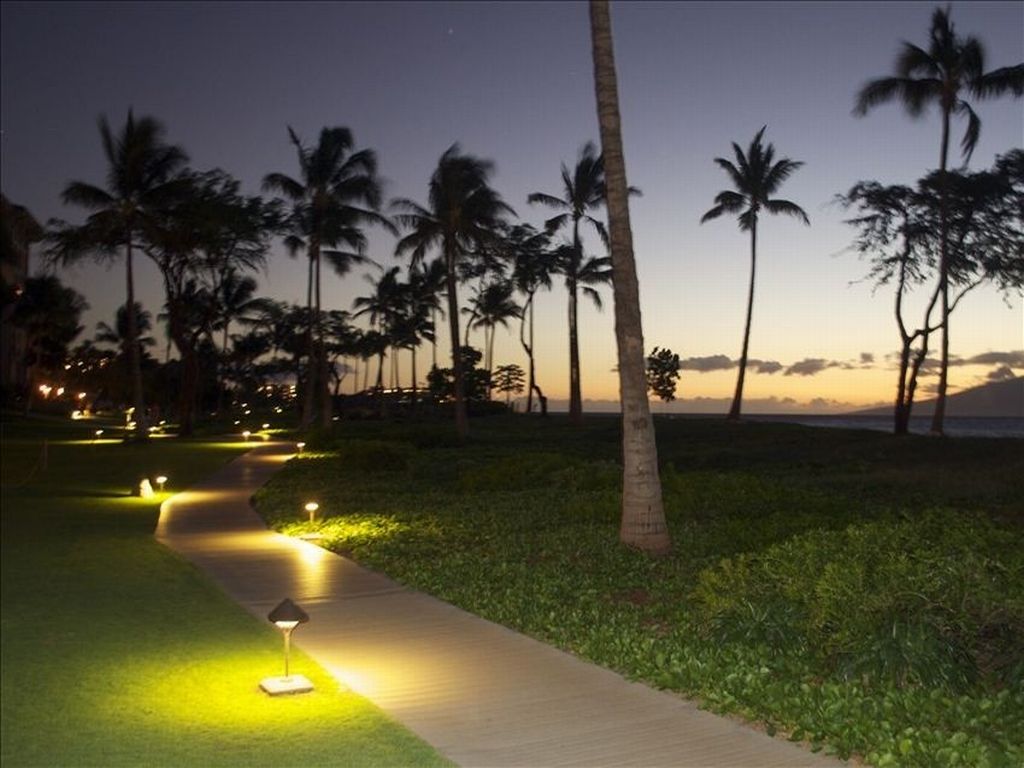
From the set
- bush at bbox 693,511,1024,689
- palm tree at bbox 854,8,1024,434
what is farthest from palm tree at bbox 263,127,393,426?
bush at bbox 693,511,1024,689

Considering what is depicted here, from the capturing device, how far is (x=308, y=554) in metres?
14.4

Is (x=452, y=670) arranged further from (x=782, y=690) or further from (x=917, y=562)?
(x=917, y=562)

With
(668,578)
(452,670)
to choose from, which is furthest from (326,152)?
(452,670)

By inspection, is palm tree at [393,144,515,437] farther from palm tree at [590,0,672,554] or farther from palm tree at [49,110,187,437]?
palm tree at [590,0,672,554]

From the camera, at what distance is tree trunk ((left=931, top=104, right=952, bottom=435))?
125 feet

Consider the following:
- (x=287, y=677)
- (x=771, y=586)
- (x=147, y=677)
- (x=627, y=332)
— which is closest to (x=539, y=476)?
(x=627, y=332)

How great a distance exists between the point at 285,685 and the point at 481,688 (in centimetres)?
140

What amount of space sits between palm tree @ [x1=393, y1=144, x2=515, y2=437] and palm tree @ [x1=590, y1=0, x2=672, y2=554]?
27.9 meters

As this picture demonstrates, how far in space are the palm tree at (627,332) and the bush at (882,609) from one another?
11.3ft

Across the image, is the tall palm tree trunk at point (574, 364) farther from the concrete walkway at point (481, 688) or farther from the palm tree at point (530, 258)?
the concrete walkway at point (481, 688)

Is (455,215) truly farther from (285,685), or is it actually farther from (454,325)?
(285,685)

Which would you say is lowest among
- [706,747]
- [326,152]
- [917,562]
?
[706,747]

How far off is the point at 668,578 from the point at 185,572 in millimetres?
5958

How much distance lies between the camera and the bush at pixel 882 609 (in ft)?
24.6
